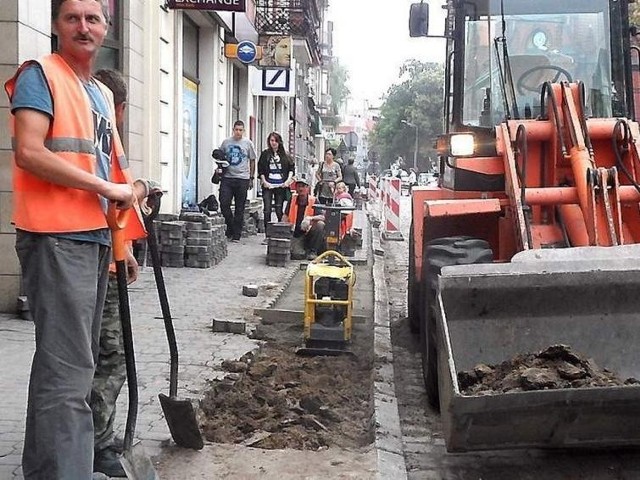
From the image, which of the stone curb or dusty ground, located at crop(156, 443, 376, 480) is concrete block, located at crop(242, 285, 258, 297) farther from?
dusty ground, located at crop(156, 443, 376, 480)

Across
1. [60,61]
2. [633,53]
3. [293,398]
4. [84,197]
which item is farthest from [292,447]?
[633,53]

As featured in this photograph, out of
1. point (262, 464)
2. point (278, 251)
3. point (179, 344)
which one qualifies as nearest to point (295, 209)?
point (278, 251)

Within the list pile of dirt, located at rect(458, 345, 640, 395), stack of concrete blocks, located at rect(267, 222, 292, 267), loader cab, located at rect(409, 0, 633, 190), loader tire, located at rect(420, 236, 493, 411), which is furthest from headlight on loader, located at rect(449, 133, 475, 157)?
stack of concrete blocks, located at rect(267, 222, 292, 267)

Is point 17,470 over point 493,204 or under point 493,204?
under

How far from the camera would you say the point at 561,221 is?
599 centimetres

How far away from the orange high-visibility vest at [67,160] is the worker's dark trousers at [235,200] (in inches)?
424

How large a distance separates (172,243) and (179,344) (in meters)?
4.50

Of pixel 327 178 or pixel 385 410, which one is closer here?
pixel 385 410

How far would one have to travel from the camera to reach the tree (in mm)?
92781

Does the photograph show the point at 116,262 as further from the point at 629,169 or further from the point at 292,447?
the point at 629,169

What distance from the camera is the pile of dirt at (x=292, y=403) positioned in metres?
5.02

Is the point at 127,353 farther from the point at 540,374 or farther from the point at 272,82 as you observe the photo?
the point at 272,82

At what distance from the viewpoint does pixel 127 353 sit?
12.3 ft

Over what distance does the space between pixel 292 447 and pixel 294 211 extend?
380 inches
